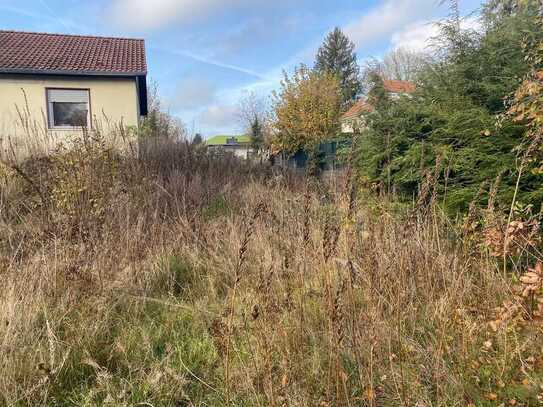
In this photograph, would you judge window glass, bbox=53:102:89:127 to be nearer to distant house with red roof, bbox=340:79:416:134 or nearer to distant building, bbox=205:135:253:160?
distant building, bbox=205:135:253:160

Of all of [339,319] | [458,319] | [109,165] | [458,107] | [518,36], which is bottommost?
[458,319]

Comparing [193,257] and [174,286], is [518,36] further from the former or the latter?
[174,286]

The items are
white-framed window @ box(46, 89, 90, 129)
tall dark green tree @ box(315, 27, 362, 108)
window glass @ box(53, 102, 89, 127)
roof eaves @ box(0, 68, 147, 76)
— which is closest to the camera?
roof eaves @ box(0, 68, 147, 76)

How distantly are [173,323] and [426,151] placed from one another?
11.7 feet

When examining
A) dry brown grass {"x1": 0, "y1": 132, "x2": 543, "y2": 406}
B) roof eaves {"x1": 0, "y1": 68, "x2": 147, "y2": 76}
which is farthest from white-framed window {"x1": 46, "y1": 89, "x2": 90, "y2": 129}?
dry brown grass {"x1": 0, "y1": 132, "x2": 543, "y2": 406}

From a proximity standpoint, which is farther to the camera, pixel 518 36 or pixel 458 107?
pixel 458 107

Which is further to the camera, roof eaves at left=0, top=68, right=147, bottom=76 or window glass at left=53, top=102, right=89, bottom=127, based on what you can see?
window glass at left=53, top=102, right=89, bottom=127

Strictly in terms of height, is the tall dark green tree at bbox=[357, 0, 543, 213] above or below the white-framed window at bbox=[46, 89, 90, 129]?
below

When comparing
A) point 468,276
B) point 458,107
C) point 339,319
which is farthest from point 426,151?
point 339,319

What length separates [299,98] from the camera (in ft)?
73.8

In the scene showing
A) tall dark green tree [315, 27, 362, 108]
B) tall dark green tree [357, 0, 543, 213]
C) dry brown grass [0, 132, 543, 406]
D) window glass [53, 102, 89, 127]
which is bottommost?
dry brown grass [0, 132, 543, 406]

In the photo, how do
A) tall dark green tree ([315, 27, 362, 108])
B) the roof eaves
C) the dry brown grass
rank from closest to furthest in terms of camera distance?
Result: the dry brown grass
the roof eaves
tall dark green tree ([315, 27, 362, 108])

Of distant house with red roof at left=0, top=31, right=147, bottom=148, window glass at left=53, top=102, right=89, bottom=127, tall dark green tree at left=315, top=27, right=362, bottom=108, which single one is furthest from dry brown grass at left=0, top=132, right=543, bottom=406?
tall dark green tree at left=315, top=27, right=362, bottom=108

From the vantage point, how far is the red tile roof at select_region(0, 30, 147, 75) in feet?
43.9
